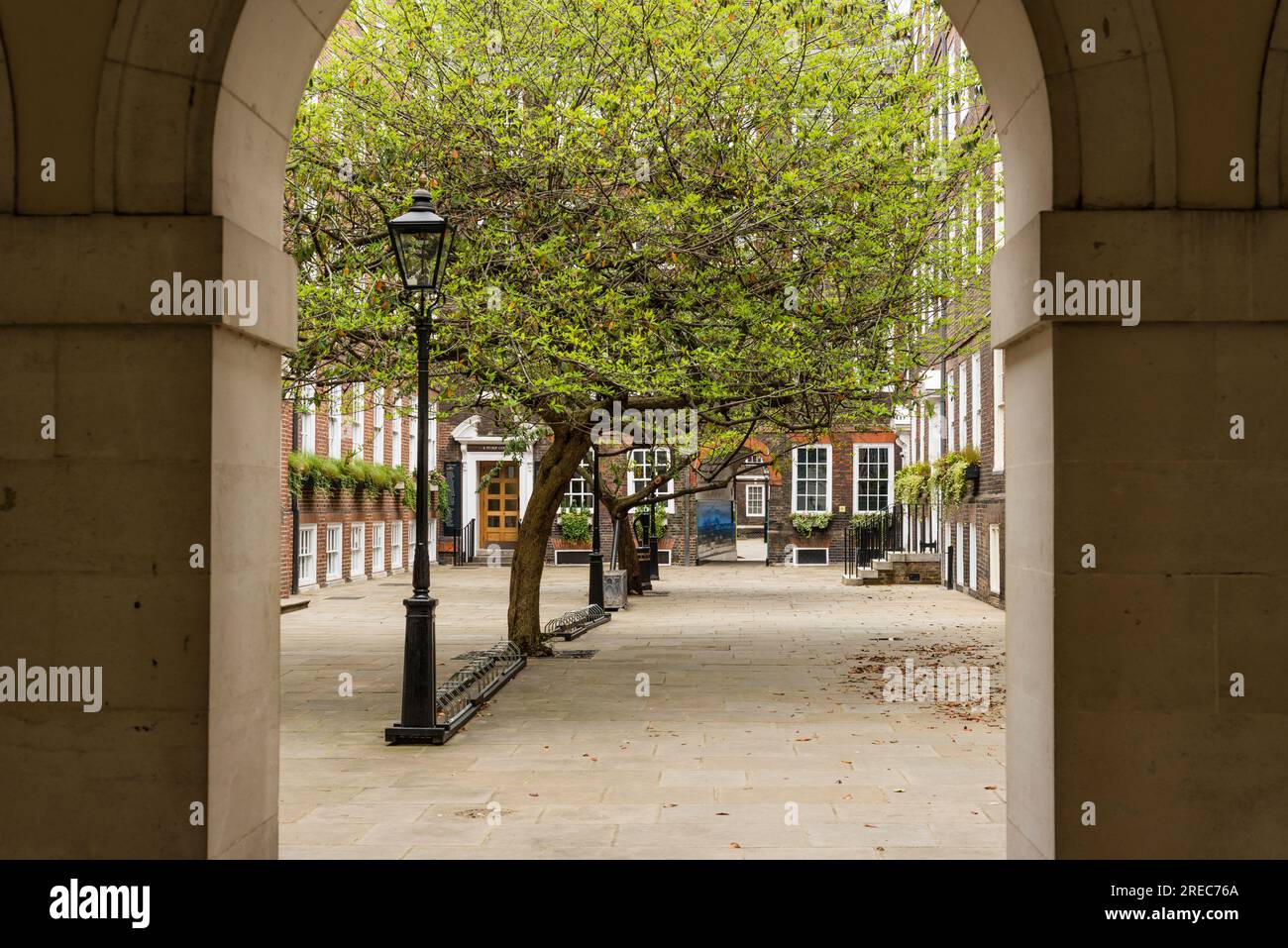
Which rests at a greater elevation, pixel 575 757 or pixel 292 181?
pixel 292 181

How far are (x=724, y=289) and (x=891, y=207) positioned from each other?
Answer: 6.39ft

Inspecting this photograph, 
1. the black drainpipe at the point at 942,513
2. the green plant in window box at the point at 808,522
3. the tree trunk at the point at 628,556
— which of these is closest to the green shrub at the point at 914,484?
the black drainpipe at the point at 942,513

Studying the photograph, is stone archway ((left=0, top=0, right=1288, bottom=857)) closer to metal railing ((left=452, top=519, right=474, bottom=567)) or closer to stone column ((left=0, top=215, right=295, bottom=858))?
stone column ((left=0, top=215, right=295, bottom=858))

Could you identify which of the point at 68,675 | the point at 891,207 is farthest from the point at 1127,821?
the point at 891,207

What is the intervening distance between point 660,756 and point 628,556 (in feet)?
55.0

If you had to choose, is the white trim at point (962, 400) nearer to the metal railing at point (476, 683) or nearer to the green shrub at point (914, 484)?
the green shrub at point (914, 484)

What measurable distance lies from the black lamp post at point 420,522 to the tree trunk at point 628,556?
14.7 m

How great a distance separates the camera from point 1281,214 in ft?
13.3

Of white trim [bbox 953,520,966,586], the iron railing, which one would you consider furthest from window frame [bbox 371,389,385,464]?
white trim [bbox 953,520,966,586]

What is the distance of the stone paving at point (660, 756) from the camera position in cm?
673

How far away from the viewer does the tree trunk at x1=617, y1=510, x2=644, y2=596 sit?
82.8ft

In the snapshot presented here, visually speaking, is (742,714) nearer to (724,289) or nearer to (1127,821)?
(724,289)

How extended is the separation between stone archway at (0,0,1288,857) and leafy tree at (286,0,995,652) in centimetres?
702

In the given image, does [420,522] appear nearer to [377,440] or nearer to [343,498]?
[343,498]
